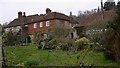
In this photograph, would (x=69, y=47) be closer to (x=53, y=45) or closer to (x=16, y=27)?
(x=53, y=45)

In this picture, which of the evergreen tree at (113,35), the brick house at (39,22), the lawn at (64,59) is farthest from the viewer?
the brick house at (39,22)

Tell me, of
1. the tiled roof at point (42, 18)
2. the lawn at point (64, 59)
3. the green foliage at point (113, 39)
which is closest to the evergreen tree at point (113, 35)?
the green foliage at point (113, 39)

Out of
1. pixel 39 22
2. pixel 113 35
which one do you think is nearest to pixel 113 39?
pixel 113 35

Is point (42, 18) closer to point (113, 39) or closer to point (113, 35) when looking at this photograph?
point (113, 35)

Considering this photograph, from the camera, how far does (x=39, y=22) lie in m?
56.7

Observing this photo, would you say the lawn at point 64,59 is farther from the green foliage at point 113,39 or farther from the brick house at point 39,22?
the brick house at point 39,22

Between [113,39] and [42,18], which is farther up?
[42,18]

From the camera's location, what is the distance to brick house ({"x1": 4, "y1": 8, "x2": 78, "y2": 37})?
53500 mm

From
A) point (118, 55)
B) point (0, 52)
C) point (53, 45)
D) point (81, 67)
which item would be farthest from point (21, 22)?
point (0, 52)

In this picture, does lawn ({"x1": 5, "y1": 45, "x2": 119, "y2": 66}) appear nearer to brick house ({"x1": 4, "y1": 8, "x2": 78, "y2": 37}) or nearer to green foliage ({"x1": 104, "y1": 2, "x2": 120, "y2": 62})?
green foliage ({"x1": 104, "y1": 2, "x2": 120, "y2": 62})

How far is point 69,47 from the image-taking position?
2580 cm

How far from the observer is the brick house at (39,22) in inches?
2106

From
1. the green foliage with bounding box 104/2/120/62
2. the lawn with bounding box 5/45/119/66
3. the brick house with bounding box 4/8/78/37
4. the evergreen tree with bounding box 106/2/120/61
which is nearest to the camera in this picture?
the green foliage with bounding box 104/2/120/62

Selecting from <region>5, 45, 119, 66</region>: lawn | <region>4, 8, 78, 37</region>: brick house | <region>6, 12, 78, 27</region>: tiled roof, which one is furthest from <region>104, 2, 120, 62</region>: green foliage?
<region>6, 12, 78, 27</region>: tiled roof
